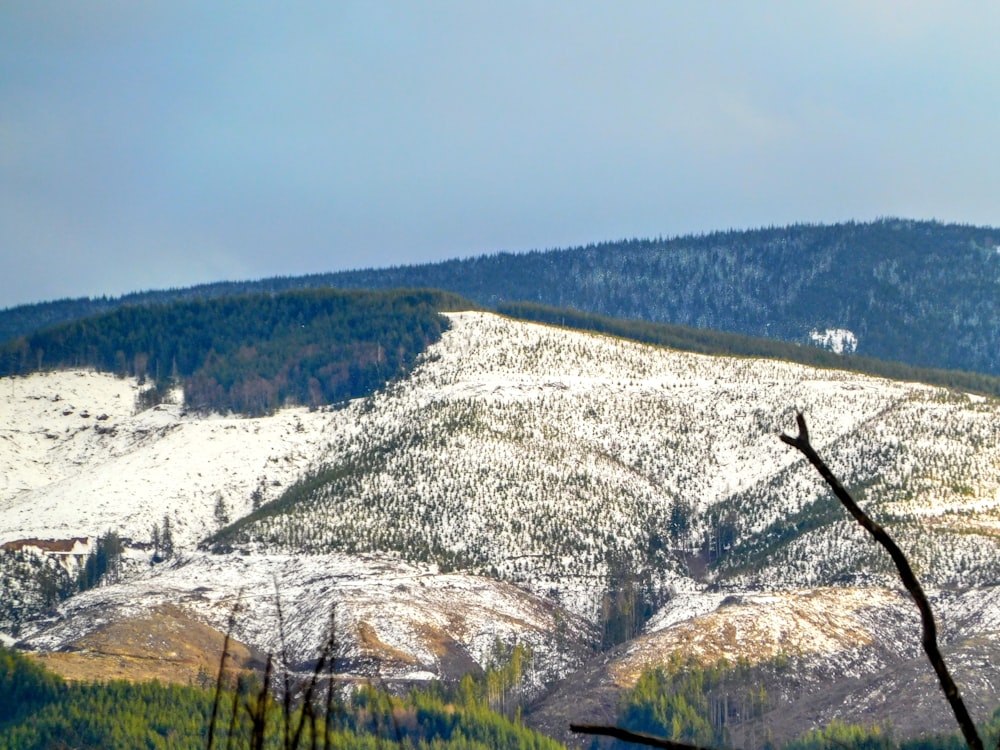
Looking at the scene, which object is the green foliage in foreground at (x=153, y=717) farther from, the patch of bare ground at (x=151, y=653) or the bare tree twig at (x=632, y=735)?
the bare tree twig at (x=632, y=735)

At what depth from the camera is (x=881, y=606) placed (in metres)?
197

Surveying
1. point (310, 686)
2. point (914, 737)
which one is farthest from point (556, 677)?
point (310, 686)

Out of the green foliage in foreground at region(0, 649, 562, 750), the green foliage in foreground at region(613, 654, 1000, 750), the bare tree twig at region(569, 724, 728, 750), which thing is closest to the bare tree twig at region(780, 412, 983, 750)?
the bare tree twig at region(569, 724, 728, 750)

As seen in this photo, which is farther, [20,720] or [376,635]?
[376,635]

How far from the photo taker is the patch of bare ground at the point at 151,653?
576 ft

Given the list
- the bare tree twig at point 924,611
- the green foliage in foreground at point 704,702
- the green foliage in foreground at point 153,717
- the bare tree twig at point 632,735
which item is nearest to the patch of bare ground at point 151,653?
the green foliage in foreground at point 153,717

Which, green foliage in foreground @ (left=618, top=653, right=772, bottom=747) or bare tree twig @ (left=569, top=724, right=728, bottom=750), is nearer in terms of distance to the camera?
bare tree twig @ (left=569, top=724, right=728, bottom=750)

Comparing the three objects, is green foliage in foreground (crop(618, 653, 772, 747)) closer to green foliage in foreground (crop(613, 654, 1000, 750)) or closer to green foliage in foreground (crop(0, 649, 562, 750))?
green foliage in foreground (crop(613, 654, 1000, 750))

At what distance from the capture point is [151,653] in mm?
182250

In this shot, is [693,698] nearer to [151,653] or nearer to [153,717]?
[153,717]

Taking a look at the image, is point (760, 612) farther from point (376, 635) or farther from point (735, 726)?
point (376, 635)

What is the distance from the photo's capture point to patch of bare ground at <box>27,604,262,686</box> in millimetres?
175625

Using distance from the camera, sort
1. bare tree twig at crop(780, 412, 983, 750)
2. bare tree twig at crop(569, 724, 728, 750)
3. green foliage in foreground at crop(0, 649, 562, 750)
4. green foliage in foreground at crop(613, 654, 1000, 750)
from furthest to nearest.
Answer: green foliage in foreground at crop(613, 654, 1000, 750) → green foliage in foreground at crop(0, 649, 562, 750) → bare tree twig at crop(780, 412, 983, 750) → bare tree twig at crop(569, 724, 728, 750)

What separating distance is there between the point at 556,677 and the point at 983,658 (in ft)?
137
